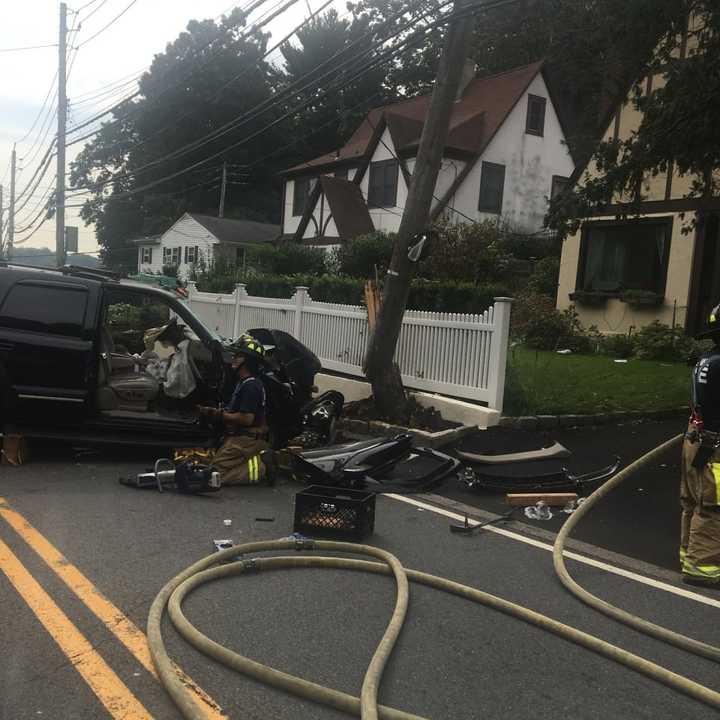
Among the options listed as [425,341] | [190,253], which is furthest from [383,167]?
[425,341]

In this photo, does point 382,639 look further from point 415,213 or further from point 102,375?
point 415,213

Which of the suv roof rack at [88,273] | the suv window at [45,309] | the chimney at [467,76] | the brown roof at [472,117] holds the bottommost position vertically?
the suv window at [45,309]

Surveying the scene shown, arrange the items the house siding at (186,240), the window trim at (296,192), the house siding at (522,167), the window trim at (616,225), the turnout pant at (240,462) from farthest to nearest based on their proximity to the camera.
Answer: the house siding at (186,240), the window trim at (296,192), the house siding at (522,167), the window trim at (616,225), the turnout pant at (240,462)

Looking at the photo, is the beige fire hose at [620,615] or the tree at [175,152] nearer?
the beige fire hose at [620,615]

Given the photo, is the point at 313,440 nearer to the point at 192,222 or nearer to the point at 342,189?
the point at 342,189

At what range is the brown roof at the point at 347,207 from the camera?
28953mm

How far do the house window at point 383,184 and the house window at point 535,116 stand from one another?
5.80 metres

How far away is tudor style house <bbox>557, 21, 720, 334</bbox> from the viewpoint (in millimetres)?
15938

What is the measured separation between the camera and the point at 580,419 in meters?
9.62

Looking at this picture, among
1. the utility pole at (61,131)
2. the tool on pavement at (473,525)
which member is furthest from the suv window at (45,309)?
the utility pole at (61,131)

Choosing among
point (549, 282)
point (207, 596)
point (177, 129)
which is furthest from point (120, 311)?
point (177, 129)

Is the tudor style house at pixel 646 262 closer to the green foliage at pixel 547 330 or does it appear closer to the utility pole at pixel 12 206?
the green foliage at pixel 547 330

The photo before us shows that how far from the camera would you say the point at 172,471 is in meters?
6.59

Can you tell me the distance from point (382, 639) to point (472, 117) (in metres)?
27.5
